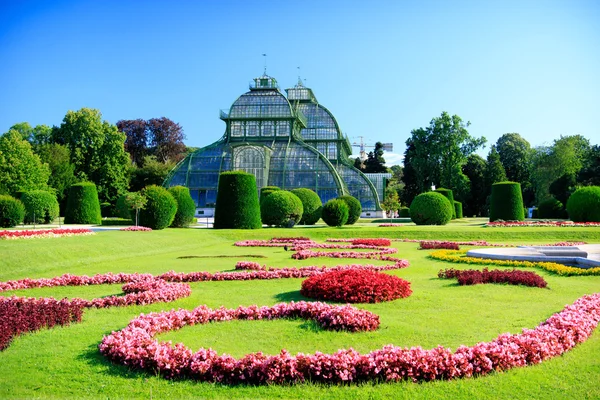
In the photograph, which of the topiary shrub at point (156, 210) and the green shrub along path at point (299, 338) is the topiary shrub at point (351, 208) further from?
the green shrub along path at point (299, 338)

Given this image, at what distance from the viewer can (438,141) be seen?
2493 inches

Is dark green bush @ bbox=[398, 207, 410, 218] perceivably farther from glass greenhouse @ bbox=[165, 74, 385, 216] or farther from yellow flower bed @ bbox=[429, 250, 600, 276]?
yellow flower bed @ bbox=[429, 250, 600, 276]

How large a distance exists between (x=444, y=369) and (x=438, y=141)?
2407 inches

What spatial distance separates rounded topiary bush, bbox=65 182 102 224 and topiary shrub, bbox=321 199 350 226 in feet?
58.2

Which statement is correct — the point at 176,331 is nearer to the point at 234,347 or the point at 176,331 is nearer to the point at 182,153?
the point at 234,347

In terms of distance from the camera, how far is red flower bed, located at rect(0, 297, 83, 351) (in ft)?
21.9

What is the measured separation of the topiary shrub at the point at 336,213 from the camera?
34.9 metres

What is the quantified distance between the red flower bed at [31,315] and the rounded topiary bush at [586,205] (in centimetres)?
3608

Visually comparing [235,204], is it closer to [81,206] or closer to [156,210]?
[156,210]

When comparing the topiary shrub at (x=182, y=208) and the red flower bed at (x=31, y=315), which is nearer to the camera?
the red flower bed at (x=31, y=315)

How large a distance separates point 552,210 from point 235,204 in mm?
33396

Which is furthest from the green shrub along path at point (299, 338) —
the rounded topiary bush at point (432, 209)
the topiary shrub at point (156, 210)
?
the rounded topiary bush at point (432, 209)

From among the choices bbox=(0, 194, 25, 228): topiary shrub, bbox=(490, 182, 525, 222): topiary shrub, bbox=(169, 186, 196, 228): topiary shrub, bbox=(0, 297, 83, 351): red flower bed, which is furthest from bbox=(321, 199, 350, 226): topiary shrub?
bbox=(0, 297, 83, 351): red flower bed

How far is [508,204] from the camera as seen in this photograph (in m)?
39.9
